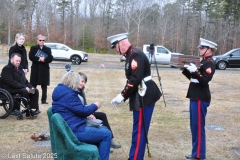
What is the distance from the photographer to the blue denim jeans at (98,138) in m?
3.57

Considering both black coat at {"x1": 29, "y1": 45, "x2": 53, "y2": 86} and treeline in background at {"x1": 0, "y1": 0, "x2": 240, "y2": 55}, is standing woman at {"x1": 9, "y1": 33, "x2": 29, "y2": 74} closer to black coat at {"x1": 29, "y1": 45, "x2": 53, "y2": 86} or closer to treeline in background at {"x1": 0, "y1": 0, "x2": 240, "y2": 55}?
black coat at {"x1": 29, "y1": 45, "x2": 53, "y2": 86}

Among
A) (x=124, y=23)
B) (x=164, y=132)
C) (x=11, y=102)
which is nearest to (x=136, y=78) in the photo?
(x=164, y=132)

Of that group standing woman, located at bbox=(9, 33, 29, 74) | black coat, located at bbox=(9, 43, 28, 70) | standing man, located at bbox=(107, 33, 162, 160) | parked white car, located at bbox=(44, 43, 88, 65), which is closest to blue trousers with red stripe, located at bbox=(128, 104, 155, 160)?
standing man, located at bbox=(107, 33, 162, 160)

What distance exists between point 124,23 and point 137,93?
48.9 metres

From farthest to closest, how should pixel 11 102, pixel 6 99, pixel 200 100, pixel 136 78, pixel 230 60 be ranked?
1. pixel 230 60
2. pixel 6 99
3. pixel 11 102
4. pixel 200 100
5. pixel 136 78

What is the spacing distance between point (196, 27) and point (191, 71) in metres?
47.8

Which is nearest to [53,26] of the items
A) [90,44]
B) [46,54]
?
[90,44]

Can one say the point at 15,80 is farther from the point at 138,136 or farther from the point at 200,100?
the point at 200,100

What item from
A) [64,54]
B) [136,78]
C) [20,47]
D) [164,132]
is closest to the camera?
[136,78]

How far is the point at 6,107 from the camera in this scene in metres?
6.41

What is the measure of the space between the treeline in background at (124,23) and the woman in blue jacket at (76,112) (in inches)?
1610

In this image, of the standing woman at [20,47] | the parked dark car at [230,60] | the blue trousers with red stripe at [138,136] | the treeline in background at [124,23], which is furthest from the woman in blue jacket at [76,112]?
the treeline in background at [124,23]

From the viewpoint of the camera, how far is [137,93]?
3867mm

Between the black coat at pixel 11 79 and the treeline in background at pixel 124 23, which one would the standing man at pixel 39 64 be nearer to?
the black coat at pixel 11 79
